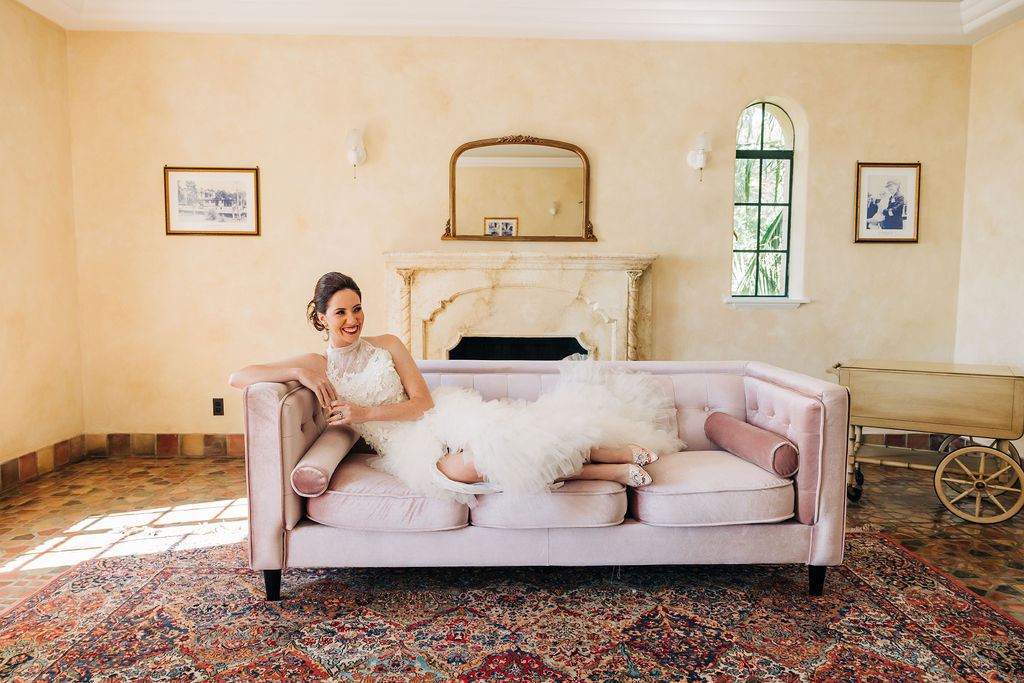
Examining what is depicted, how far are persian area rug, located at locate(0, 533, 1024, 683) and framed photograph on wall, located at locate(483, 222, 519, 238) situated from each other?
2.53 meters

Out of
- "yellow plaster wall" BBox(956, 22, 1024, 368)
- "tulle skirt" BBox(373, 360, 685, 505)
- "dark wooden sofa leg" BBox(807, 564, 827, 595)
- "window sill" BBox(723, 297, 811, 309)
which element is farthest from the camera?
"window sill" BBox(723, 297, 811, 309)

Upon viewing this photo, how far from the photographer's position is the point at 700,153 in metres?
4.25

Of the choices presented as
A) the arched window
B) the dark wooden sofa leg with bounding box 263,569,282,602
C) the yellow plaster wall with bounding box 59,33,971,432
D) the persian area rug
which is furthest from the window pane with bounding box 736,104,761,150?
the dark wooden sofa leg with bounding box 263,569,282,602

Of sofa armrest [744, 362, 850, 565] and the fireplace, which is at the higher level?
the fireplace

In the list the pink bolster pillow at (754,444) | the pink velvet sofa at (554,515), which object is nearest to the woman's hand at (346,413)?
the pink velvet sofa at (554,515)

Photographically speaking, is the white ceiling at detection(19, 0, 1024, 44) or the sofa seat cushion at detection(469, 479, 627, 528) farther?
the white ceiling at detection(19, 0, 1024, 44)

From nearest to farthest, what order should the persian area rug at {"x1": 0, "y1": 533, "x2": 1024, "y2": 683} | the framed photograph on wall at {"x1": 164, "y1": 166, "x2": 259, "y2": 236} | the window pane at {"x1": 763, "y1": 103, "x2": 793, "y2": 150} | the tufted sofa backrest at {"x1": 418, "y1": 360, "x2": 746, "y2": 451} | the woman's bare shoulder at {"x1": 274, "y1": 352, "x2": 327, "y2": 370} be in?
1. the persian area rug at {"x1": 0, "y1": 533, "x2": 1024, "y2": 683}
2. the woman's bare shoulder at {"x1": 274, "y1": 352, "x2": 327, "y2": 370}
3. the tufted sofa backrest at {"x1": 418, "y1": 360, "x2": 746, "y2": 451}
4. the framed photograph on wall at {"x1": 164, "y1": 166, "x2": 259, "y2": 236}
5. the window pane at {"x1": 763, "y1": 103, "x2": 793, "y2": 150}

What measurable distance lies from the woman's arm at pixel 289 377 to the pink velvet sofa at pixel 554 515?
0.16 feet

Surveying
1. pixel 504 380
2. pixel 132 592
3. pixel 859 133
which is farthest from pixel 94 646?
pixel 859 133

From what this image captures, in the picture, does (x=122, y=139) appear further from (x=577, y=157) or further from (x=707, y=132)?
(x=707, y=132)

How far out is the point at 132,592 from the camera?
7.63 feet

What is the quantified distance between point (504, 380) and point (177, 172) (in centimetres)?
307

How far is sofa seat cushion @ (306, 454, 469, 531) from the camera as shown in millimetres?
2131

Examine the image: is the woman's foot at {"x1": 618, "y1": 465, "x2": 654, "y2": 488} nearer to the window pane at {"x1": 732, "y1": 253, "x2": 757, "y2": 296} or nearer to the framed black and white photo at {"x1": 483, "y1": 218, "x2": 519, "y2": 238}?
the framed black and white photo at {"x1": 483, "y1": 218, "x2": 519, "y2": 238}
